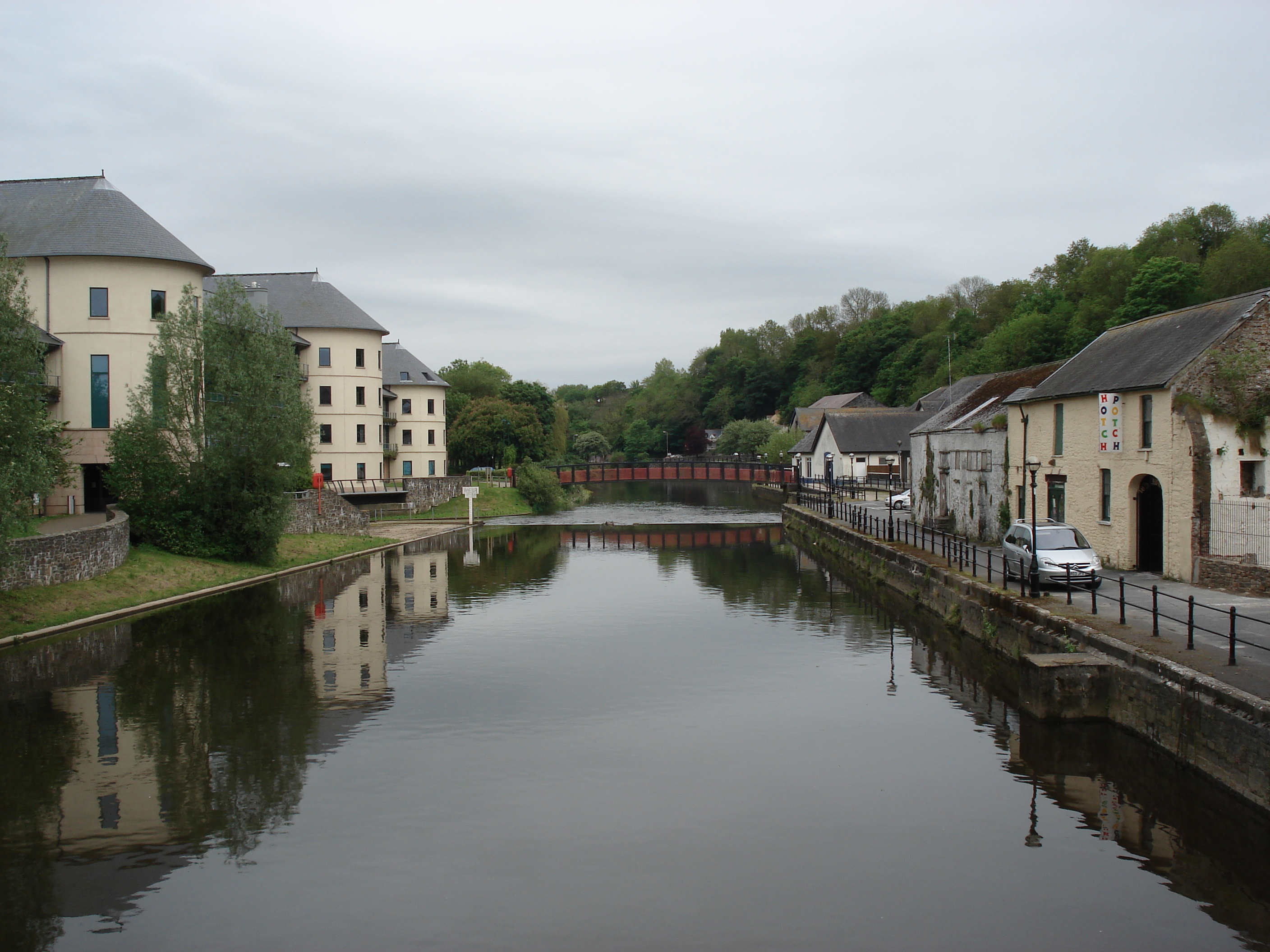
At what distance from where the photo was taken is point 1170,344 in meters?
23.8

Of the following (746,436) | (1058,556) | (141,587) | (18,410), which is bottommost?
(141,587)

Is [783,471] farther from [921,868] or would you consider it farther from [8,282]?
[921,868]

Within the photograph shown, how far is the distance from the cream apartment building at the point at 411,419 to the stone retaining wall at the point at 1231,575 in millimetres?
50945

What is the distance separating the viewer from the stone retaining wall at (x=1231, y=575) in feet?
61.6

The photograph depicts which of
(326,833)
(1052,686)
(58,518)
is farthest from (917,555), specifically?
(58,518)

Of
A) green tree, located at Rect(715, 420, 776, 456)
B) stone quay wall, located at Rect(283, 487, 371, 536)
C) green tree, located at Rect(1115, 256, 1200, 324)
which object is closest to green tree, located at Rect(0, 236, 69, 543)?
stone quay wall, located at Rect(283, 487, 371, 536)

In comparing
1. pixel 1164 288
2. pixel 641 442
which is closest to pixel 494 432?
pixel 1164 288

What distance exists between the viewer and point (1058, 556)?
69.1 ft

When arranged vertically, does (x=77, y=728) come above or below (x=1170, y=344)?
below

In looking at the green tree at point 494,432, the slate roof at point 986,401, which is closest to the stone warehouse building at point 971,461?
the slate roof at point 986,401

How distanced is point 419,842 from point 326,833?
119 centimetres

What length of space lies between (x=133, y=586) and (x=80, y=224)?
593 inches

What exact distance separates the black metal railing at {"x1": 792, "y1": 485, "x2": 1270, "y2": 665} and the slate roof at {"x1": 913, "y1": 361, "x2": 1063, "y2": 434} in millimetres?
4139

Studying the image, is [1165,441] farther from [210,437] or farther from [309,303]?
[309,303]
